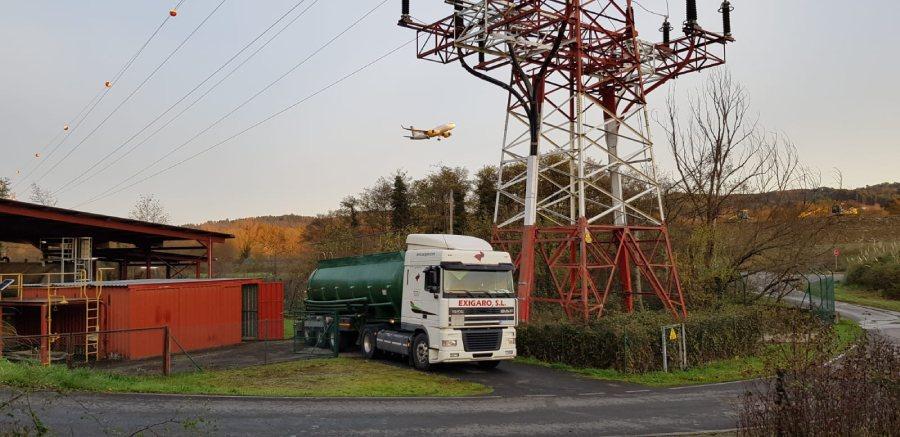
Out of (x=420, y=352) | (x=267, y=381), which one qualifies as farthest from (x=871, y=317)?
(x=267, y=381)

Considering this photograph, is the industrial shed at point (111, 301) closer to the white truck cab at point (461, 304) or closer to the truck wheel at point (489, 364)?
the white truck cab at point (461, 304)

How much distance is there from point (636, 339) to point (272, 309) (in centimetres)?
1833

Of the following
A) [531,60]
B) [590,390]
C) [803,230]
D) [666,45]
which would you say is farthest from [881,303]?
[590,390]

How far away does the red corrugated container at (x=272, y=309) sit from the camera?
3019cm

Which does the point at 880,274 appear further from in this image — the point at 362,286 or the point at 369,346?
the point at 369,346

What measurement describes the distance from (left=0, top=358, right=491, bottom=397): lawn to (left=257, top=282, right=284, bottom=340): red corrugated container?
10.6m

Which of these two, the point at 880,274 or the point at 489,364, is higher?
the point at 880,274

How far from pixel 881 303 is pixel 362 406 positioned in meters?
38.7

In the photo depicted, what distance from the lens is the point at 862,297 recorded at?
149 ft

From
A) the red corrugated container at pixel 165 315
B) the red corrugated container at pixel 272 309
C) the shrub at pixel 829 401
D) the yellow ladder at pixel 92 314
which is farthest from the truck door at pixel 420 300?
the red corrugated container at pixel 272 309

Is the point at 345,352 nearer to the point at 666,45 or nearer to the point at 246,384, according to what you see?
the point at 246,384

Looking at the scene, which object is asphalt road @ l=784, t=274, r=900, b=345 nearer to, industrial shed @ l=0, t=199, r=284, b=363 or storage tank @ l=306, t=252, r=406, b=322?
storage tank @ l=306, t=252, r=406, b=322

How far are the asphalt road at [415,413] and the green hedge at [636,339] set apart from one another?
2.23 m

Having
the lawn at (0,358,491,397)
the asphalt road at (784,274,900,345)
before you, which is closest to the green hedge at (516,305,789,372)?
the lawn at (0,358,491,397)
